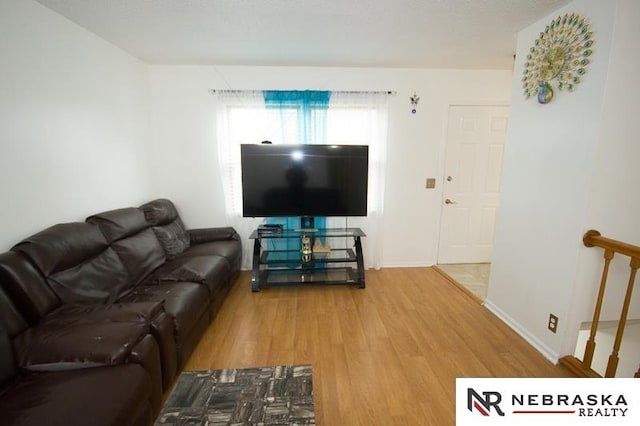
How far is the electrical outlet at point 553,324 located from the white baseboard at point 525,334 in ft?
0.48

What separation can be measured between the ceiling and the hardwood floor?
2.49 m

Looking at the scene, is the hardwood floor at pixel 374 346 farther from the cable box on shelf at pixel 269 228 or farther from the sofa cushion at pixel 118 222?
the sofa cushion at pixel 118 222

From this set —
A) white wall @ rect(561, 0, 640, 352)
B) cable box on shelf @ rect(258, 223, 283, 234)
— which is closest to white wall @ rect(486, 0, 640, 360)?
white wall @ rect(561, 0, 640, 352)

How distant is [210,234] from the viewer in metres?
3.37

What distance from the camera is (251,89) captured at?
3.35m

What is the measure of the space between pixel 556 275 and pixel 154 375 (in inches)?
105

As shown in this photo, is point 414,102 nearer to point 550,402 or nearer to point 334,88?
point 334,88

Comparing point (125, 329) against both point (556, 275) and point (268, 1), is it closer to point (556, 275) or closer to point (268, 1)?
point (268, 1)

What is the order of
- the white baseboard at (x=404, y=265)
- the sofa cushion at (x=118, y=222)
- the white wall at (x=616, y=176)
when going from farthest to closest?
the white baseboard at (x=404, y=265), the sofa cushion at (x=118, y=222), the white wall at (x=616, y=176)

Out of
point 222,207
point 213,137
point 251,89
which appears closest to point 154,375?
point 222,207

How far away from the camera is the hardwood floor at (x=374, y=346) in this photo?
1.72m

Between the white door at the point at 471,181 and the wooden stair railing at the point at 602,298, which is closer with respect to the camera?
the wooden stair railing at the point at 602,298

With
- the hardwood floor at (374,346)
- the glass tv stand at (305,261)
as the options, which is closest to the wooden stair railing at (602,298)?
the hardwood floor at (374,346)

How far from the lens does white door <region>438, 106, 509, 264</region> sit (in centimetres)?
358
